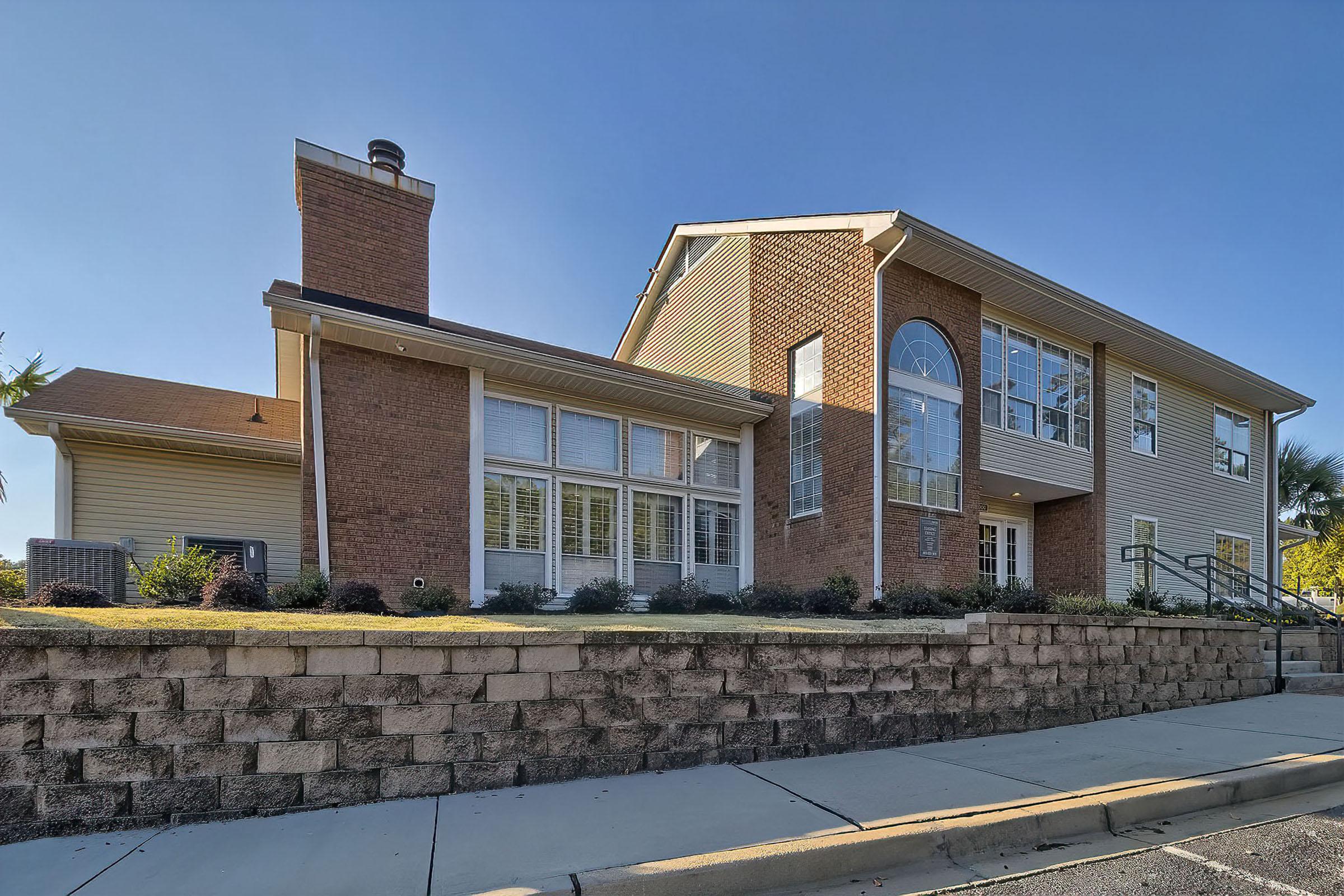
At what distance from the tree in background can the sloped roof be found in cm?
3628

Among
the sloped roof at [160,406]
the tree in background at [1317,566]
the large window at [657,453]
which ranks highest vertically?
the sloped roof at [160,406]

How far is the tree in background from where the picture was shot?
98.3 ft

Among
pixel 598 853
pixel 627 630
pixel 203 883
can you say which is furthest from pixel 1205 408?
pixel 203 883

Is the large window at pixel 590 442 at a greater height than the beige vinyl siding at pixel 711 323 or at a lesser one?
lesser

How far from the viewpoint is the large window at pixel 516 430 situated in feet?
35.9

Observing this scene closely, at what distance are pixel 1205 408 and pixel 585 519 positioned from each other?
1543cm

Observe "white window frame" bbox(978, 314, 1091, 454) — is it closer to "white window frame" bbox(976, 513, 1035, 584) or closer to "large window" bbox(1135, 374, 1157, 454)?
"large window" bbox(1135, 374, 1157, 454)

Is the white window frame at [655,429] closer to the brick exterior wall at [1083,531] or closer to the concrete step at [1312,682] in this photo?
the brick exterior wall at [1083,531]

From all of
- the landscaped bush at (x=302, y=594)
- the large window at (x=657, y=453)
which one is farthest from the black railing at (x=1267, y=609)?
the landscaped bush at (x=302, y=594)

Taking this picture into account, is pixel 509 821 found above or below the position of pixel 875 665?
below

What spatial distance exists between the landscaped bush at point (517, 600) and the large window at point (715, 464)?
12.4 ft

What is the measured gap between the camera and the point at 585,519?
11602mm

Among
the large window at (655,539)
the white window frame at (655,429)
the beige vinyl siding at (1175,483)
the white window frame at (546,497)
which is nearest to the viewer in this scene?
the white window frame at (546,497)

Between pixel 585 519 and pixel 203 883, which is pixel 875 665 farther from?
pixel 585 519
